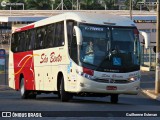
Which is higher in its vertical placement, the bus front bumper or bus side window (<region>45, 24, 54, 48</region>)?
bus side window (<region>45, 24, 54, 48</region>)

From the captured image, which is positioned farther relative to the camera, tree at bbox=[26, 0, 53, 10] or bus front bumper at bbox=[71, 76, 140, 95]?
tree at bbox=[26, 0, 53, 10]

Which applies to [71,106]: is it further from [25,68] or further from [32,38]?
[25,68]

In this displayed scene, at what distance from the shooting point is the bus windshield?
72.6 ft

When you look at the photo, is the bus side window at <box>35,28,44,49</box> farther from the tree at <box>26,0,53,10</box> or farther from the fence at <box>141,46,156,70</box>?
the tree at <box>26,0,53,10</box>

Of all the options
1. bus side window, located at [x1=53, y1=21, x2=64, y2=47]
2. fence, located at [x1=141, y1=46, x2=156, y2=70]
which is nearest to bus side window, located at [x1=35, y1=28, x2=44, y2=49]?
bus side window, located at [x1=53, y1=21, x2=64, y2=47]

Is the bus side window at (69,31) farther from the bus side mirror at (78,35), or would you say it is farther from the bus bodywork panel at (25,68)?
the bus bodywork panel at (25,68)

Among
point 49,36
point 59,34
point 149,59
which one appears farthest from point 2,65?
point 59,34

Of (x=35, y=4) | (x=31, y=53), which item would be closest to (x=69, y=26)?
(x=31, y=53)

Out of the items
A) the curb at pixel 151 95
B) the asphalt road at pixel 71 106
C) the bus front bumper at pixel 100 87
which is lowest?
→ the curb at pixel 151 95

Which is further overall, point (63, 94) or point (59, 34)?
point (59, 34)

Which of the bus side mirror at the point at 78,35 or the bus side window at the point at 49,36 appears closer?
the bus side mirror at the point at 78,35

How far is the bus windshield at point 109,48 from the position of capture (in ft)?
72.6

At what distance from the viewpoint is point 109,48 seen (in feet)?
73.1

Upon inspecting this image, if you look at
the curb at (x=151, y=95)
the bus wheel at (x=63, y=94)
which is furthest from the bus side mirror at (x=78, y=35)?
the curb at (x=151, y=95)
